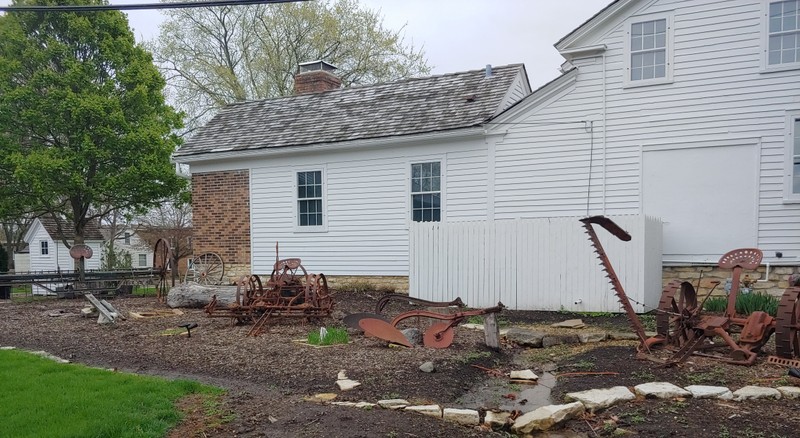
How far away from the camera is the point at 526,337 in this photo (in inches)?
312

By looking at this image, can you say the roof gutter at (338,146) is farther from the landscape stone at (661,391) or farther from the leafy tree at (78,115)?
the landscape stone at (661,391)

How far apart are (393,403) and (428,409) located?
1.11ft

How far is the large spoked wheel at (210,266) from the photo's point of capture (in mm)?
16094

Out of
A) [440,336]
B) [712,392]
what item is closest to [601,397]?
[712,392]

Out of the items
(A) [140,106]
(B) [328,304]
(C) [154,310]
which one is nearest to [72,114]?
(A) [140,106]

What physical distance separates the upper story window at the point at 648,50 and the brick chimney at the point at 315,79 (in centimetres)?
990

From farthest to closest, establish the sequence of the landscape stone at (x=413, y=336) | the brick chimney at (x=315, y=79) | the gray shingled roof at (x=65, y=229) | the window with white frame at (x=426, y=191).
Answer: the gray shingled roof at (x=65, y=229)
the brick chimney at (x=315, y=79)
the window with white frame at (x=426, y=191)
the landscape stone at (x=413, y=336)

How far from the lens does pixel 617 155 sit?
11.7 metres

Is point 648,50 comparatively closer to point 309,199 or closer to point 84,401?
point 309,199

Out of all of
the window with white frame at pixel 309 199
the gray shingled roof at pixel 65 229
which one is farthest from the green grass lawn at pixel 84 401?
the gray shingled roof at pixel 65 229

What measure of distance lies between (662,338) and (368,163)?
8.98 m

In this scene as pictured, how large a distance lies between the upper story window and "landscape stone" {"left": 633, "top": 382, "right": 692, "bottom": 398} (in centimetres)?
804

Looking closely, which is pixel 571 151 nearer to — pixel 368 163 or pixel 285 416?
pixel 368 163

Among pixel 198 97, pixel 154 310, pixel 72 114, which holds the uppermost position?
pixel 198 97
